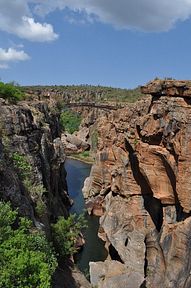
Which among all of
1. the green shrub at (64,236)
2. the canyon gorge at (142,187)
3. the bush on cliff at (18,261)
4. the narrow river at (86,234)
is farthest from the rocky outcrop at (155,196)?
the bush on cliff at (18,261)

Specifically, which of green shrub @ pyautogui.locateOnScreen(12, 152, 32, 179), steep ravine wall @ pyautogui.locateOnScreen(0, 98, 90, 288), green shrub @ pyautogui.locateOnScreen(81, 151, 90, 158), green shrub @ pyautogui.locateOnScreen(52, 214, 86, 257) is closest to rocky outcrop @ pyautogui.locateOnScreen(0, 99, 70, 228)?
steep ravine wall @ pyautogui.locateOnScreen(0, 98, 90, 288)

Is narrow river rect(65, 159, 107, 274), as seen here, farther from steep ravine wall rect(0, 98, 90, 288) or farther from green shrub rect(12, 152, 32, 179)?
green shrub rect(12, 152, 32, 179)

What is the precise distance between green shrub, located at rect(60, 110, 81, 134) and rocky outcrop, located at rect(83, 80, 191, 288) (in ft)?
271

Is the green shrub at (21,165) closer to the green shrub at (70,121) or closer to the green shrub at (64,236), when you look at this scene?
the green shrub at (64,236)

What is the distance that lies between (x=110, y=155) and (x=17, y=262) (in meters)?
30.7

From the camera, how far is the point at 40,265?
12945 millimetres

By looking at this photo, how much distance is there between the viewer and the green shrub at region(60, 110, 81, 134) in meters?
118

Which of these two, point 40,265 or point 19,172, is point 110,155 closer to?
point 19,172

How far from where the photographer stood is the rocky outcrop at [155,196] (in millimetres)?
25375

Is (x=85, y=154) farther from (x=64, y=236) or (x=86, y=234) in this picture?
(x=64, y=236)

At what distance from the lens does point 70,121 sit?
124 meters

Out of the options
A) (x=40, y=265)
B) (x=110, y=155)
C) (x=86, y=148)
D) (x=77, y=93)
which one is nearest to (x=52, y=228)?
(x=40, y=265)

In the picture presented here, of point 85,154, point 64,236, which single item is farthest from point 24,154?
point 85,154

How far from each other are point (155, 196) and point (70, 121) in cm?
9589
